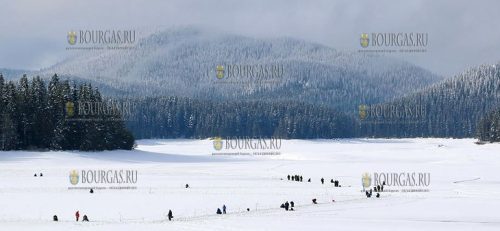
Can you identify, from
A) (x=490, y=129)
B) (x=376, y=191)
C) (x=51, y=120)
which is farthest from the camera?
(x=490, y=129)

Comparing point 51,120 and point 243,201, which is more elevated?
point 51,120

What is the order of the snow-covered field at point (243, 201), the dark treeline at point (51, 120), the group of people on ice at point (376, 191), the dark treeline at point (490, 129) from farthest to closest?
the dark treeline at point (490, 129) → the dark treeline at point (51, 120) → the group of people on ice at point (376, 191) → the snow-covered field at point (243, 201)

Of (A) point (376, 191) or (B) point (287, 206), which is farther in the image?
(A) point (376, 191)

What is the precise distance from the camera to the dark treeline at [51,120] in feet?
302

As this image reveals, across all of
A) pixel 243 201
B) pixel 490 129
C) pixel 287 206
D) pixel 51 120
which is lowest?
pixel 243 201

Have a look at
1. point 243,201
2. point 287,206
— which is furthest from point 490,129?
point 287,206

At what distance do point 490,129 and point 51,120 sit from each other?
10061 centimetres

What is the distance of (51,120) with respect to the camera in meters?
94.2

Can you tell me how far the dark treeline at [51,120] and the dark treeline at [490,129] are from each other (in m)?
87.4

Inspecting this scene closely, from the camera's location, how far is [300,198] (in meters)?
50.5

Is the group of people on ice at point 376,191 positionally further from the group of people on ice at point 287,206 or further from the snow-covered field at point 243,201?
the group of people on ice at point 287,206

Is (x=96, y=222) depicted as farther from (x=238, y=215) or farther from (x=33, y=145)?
(x=33, y=145)

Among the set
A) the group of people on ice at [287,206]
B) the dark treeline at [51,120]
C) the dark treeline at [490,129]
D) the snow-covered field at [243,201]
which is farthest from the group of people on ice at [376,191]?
the dark treeline at [490,129]

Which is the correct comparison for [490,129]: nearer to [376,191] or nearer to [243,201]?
[376,191]
